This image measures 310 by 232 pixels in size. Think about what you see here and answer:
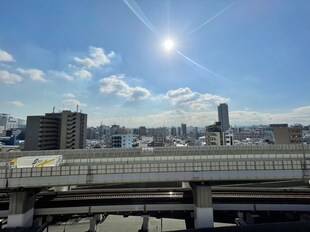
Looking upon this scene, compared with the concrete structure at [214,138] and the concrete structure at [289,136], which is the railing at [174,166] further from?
the concrete structure at [214,138]

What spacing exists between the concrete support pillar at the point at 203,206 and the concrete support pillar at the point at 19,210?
73.2 feet

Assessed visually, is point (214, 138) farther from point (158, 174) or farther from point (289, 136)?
point (158, 174)

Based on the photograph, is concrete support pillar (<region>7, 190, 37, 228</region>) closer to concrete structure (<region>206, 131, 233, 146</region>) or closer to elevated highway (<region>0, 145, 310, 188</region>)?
elevated highway (<region>0, 145, 310, 188</region>)

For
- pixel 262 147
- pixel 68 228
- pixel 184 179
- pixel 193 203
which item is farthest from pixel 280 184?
pixel 68 228

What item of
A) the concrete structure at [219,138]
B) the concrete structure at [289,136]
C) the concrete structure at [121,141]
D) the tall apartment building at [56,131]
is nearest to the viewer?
the tall apartment building at [56,131]

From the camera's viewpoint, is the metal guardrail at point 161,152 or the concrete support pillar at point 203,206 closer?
the concrete support pillar at point 203,206

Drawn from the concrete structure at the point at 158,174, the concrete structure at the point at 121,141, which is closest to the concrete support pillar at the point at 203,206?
the concrete structure at the point at 158,174

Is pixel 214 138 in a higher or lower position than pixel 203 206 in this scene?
higher

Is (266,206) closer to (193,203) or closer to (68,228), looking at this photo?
(193,203)

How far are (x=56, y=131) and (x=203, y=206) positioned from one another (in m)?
78.3

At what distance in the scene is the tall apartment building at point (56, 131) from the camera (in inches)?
3059

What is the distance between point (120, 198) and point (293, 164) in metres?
25.5

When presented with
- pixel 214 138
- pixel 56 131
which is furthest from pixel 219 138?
pixel 56 131

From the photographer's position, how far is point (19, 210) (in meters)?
24.9
